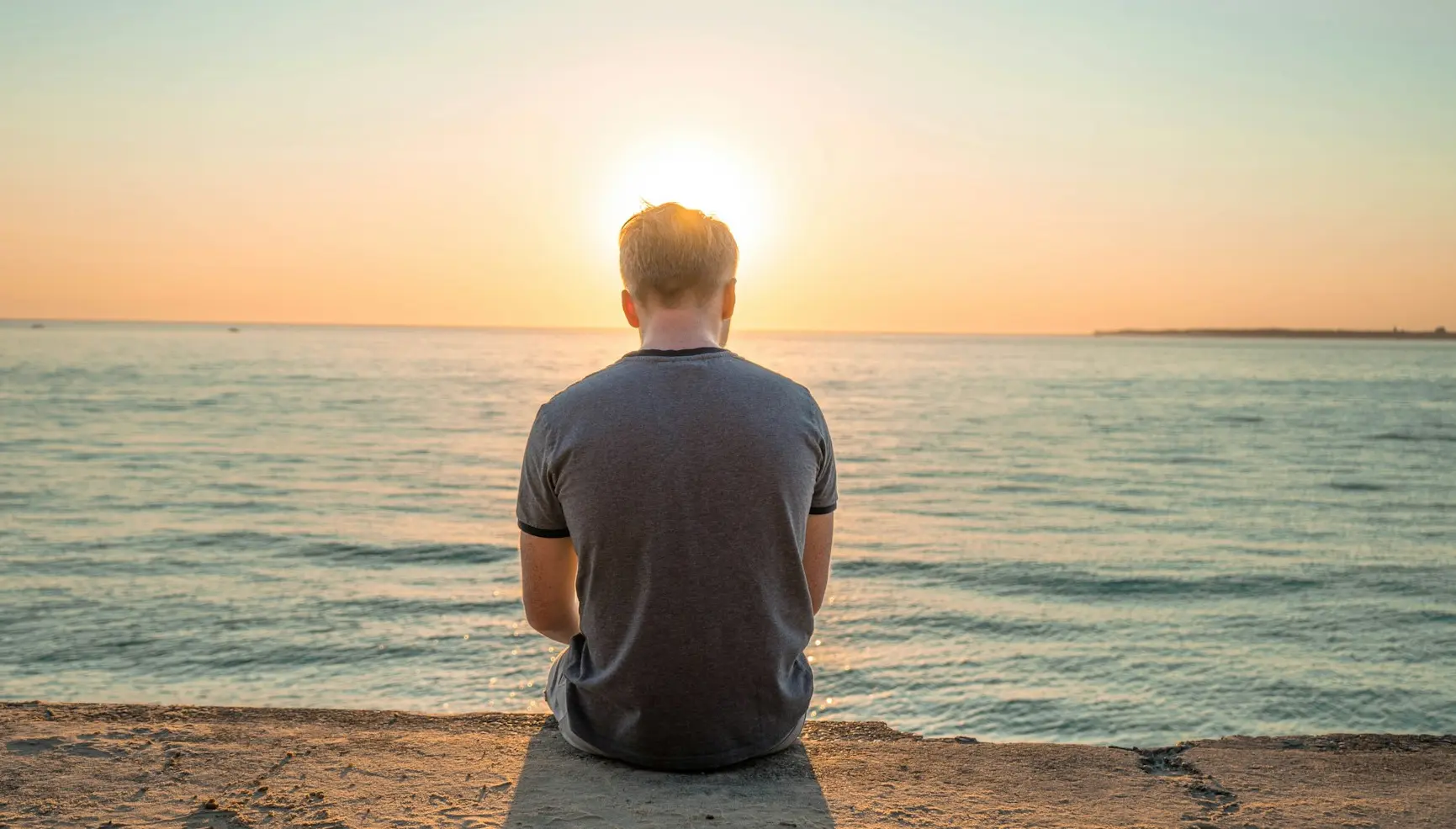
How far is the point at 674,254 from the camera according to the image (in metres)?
2.67

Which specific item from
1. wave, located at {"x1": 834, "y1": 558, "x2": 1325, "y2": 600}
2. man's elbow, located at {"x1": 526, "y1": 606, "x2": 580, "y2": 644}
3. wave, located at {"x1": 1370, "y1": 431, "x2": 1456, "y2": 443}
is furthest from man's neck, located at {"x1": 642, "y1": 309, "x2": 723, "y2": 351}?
wave, located at {"x1": 1370, "y1": 431, "x2": 1456, "y2": 443}

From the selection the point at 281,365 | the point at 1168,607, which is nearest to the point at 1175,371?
the point at 281,365

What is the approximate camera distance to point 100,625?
31.4ft

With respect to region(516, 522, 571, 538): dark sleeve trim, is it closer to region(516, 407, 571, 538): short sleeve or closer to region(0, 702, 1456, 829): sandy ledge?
region(516, 407, 571, 538): short sleeve

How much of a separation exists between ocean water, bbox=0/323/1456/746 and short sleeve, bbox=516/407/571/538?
5.10 m

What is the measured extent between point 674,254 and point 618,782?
4.81 feet

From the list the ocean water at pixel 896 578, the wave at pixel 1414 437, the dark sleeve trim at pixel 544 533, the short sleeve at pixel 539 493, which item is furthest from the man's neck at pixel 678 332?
the wave at pixel 1414 437

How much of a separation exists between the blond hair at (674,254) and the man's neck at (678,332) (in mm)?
35

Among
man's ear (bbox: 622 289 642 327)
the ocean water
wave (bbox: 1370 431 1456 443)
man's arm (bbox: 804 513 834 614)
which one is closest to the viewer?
man's ear (bbox: 622 289 642 327)

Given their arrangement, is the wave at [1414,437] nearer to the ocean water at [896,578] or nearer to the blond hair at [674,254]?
the ocean water at [896,578]

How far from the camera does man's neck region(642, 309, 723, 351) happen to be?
9.05 ft

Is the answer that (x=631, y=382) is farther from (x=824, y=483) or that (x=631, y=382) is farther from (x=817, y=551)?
(x=817, y=551)

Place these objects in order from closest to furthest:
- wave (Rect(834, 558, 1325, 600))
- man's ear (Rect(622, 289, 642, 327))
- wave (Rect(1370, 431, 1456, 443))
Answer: man's ear (Rect(622, 289, 642, 327))
wave (Rect(834, 558, 1325, 600))
wave (Rect(1370, 431, 1456, 443))

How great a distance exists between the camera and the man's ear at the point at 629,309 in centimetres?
287
